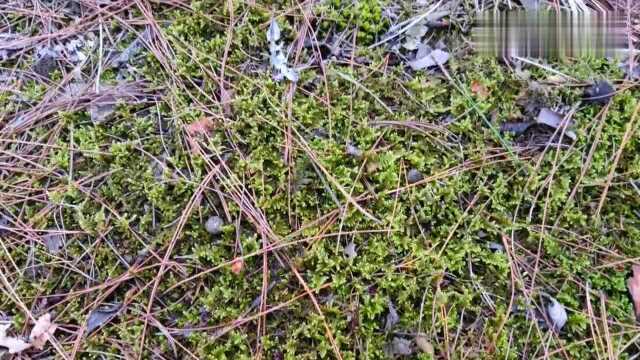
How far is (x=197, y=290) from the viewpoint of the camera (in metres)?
1.89

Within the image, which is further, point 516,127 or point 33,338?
point 516,127

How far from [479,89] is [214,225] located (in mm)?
1193

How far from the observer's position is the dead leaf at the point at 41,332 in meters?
1.83

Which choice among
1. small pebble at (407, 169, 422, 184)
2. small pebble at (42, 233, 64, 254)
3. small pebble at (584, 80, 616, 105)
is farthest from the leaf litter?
small pebble at (584, 80, 616, 105)

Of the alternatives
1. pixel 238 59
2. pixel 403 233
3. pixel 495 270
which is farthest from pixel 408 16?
pixel 495 270

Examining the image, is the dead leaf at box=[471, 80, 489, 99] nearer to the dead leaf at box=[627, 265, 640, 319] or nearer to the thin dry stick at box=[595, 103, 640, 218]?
the thin dry stick at box=[595, 103, 640, 218]

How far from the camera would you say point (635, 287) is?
1860mm

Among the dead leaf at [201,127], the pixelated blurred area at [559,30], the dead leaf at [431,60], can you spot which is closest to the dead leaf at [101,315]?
the dead leaf at [201,127]

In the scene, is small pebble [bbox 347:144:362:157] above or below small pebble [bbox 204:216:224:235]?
above

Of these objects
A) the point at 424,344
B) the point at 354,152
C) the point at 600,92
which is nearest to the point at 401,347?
the point at 424,344

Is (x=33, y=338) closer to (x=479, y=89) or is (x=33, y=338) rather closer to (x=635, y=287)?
(x=479, y=89)

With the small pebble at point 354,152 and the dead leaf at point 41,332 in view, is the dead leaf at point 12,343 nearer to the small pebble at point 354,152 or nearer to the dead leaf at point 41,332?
the dead leaf at point 41,332

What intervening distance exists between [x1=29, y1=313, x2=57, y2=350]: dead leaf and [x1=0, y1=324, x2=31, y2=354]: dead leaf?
3 centimetres

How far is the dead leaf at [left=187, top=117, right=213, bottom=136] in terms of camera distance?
2.04 meters
